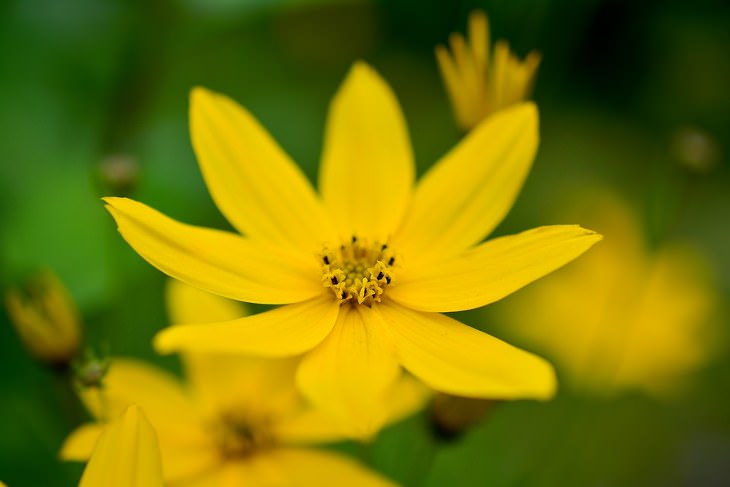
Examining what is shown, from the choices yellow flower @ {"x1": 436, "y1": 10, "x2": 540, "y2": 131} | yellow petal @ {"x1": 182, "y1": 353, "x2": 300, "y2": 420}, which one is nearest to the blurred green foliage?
yellow petal @ {"x1": 182, "y1": 353, "x2": 300, "y2": 420}

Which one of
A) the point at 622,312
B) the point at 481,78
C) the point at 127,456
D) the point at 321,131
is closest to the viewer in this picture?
the point at 127,456

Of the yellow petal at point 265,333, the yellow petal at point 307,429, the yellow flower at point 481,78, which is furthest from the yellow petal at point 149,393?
the yellow flower at point 481,78

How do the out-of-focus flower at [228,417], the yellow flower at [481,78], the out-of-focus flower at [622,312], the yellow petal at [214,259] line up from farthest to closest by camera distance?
the out-of-focus flower at [622,312], the yellow flower at [481,78], the out-of-focus flower at [228,417], the yellow petal at [214,259]

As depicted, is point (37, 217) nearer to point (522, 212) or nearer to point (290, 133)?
point (290, 133)

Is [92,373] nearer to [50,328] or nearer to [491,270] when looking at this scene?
[50,328]

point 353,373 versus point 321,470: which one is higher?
point 353,373

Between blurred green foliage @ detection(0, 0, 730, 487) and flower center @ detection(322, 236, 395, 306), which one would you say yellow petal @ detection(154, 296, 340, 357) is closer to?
flower center @ detection(322, 236, 395, 306)

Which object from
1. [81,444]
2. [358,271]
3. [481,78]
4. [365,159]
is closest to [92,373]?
[81,444]

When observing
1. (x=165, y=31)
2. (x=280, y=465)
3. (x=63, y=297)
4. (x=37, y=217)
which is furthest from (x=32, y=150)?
(x=280, y=465)

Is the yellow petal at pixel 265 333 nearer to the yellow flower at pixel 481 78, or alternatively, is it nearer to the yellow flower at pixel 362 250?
the yellow flower at pixel 362 250
